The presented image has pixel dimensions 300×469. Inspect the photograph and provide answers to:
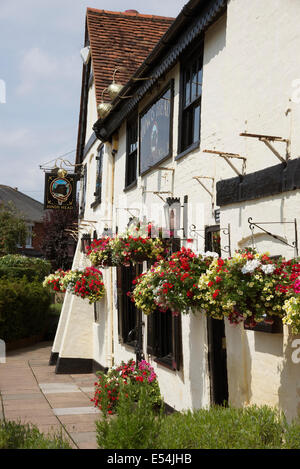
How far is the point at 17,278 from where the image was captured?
21.6 meters

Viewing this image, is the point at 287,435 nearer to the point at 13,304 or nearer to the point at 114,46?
the point at 114,46

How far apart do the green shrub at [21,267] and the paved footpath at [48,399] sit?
5.75m

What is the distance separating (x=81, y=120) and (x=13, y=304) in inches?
253

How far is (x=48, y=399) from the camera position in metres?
10.9

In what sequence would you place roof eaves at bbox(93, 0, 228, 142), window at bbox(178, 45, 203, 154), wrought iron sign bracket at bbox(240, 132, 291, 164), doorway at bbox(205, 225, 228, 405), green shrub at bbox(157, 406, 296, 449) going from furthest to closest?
window at bbox(178, 45, 203, 154), roof eaves at bbox(93, 0, 228, 142), doorway at bbox(205, 225, 228, 405), wrought iron sign bracket at bbox(240, 132, 291, 164), green shrub at bbox(157, 406, 296, 449)

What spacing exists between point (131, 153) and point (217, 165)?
5.38 metres

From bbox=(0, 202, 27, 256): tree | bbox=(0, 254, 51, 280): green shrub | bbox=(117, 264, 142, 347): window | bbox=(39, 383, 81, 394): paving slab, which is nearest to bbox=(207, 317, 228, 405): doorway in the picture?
bbox=(117, 264, 142, 347): window

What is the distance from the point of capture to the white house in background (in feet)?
18.4

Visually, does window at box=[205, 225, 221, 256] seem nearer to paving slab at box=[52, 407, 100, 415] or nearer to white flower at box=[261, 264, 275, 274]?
white flower at box=[261, 264, 275, 274]

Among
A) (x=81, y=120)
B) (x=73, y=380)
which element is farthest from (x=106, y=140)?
(x=73, y=380)

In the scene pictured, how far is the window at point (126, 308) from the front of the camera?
460 inches

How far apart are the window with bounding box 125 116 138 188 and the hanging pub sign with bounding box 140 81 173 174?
3.63ft

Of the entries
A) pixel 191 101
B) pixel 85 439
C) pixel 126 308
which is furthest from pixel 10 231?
pixel 85 439

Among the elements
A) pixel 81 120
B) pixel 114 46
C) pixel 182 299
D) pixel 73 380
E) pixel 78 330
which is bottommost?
pixel 73 380
